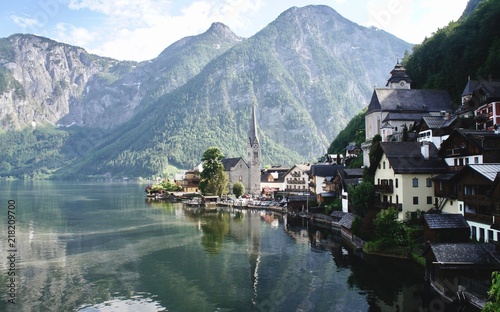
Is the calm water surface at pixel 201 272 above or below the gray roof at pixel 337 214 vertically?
below

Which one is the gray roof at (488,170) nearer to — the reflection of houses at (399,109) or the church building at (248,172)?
the reflection of houses at (399,109)

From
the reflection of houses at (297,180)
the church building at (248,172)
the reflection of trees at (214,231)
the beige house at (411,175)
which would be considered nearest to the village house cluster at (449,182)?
the beige house at (411,175)

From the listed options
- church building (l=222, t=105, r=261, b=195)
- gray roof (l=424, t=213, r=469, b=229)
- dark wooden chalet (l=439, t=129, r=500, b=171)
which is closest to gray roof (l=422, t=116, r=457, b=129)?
dark wooden chalet (l=439, t=129, r=500, b=171)

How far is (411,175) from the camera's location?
4906 centimetres

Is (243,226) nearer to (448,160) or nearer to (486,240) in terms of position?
(448,160)

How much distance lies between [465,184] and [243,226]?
43.0 m

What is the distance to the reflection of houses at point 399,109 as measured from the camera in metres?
80.6

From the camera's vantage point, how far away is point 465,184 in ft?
135

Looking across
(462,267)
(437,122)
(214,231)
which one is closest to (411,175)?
(437,122)

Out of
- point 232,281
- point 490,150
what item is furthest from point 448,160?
point 232,281

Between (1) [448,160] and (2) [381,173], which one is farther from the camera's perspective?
(2) [381,173]

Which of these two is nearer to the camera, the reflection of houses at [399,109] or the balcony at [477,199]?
the balcony at [477,199]

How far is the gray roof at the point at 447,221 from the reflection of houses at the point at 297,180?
8272 centimetres

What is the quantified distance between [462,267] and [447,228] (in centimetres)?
783
